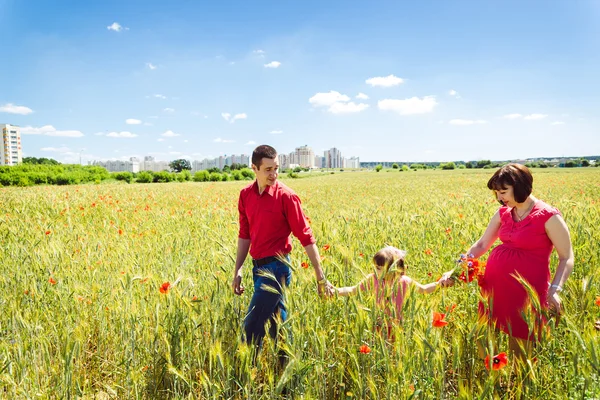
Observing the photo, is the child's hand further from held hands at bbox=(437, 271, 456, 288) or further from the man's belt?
the man's belt

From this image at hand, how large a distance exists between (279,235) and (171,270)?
137 centimetres

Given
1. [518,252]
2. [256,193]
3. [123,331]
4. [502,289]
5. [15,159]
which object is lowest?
[123,331]

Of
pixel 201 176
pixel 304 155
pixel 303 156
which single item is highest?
pixel 304 155

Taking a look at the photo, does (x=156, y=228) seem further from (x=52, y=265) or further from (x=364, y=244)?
(x=364, y=244)

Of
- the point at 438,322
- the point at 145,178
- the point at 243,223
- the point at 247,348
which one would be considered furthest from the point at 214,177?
the point at 438,322

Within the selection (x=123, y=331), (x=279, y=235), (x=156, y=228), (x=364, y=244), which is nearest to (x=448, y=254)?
(x=364, y=244)

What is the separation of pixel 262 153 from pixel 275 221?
48cm

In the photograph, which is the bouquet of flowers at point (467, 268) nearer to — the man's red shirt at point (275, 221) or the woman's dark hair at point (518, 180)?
the woman's dark hair at point (518, 180)

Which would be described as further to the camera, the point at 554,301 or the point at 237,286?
the point at 237,286

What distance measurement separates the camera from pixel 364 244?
404 cm

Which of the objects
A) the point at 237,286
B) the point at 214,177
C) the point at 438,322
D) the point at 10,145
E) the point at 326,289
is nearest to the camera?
the point at 438,322

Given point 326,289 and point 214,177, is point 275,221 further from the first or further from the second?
point 214,177

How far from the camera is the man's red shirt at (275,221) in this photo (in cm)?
236

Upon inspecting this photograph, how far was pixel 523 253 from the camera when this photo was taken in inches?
91.2
